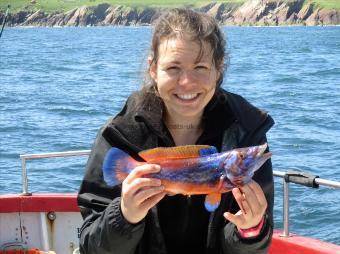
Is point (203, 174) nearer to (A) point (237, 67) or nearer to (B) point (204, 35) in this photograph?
(B) point (204, 35)

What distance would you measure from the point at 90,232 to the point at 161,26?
0.97 meters

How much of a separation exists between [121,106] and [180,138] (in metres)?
9.59

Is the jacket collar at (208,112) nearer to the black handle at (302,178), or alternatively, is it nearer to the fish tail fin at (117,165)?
the fish tail fin at (117,165)

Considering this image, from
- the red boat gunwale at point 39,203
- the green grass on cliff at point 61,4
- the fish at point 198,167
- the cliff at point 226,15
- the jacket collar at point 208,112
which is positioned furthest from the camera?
the green grass on cliff at point 61,4

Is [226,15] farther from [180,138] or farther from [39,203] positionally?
[180,138]

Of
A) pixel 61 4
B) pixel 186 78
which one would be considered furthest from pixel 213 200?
pixel 61 4

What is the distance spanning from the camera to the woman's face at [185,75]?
3.01 metres

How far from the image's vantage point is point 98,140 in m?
3.23

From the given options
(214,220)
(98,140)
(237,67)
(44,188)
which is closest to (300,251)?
(214,220)

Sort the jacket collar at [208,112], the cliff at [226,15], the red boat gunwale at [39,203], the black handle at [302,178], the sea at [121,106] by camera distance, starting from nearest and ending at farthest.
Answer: the jacket collar at [208,112] → the black handle at [302,178] → the red boat gunwale at [39,203] → the sea at [121,106] → the cliff at [226,15]

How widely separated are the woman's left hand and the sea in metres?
0.86

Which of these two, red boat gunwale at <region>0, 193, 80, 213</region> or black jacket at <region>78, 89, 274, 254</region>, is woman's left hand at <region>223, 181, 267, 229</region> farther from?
red boat gunwale at <region>0, 193, 80, 213</region>

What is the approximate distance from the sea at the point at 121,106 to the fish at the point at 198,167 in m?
0.67

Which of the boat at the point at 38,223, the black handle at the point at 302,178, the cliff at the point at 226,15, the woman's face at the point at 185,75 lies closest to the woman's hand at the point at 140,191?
the woman's face at the point at 185,75
